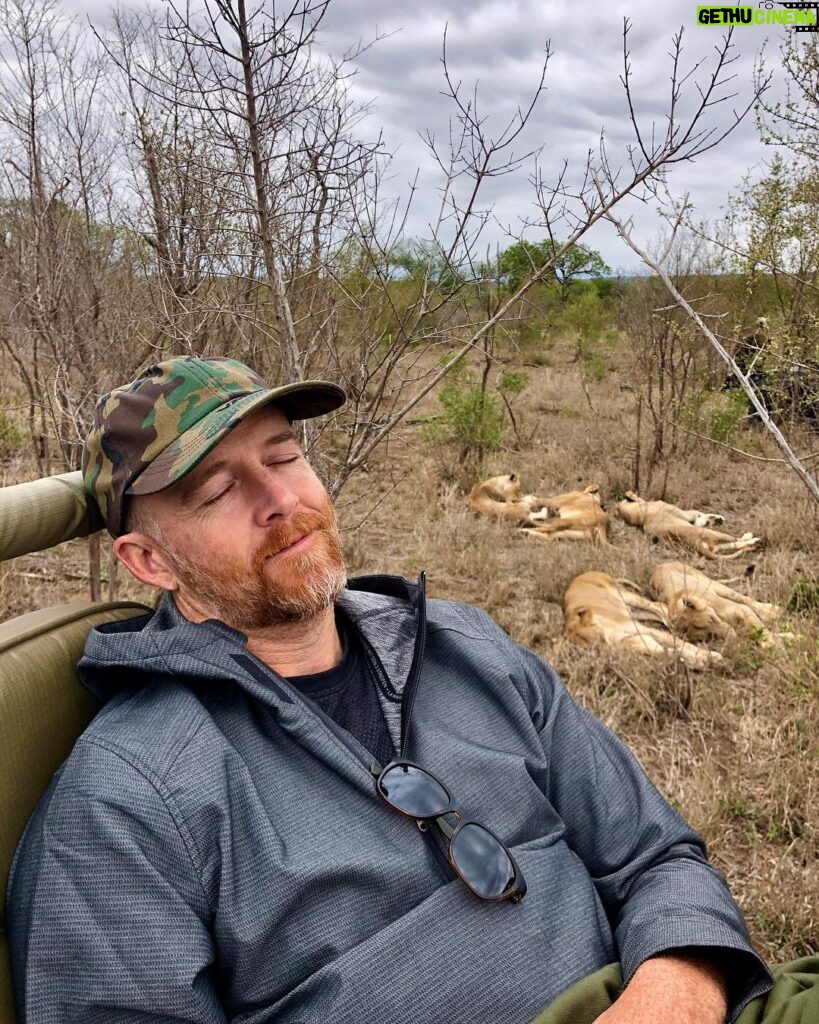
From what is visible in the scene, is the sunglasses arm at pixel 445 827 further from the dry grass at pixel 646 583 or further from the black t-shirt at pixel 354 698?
the dry grass at pixel 646 583

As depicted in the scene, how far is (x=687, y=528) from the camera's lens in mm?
6203

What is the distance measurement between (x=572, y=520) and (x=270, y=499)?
504cm

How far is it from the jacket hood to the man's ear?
0.15 feet

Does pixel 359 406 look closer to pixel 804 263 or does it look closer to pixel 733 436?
pixel 804 263

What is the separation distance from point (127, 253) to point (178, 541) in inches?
161

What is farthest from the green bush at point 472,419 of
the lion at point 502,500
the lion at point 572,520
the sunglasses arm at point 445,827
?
the sunglasses arm at point 445,827

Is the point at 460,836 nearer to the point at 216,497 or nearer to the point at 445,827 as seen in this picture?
the point at 445,827

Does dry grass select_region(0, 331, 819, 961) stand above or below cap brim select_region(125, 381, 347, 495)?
below

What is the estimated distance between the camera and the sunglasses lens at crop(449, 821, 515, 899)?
138 centimetres

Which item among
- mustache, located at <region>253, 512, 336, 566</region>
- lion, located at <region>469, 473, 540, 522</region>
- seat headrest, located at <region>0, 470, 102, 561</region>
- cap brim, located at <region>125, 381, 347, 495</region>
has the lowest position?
lion, located at <region>469, 473, 540, 522</region>

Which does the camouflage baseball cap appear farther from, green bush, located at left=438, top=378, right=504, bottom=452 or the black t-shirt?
green bush, located at left=438, top=378, right=504, bottom=452

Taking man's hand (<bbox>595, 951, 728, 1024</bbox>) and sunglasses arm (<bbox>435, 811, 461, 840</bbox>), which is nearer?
man's hand (<bbox>595, 951, 728, 1024</bbox>)

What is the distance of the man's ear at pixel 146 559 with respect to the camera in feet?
5.45

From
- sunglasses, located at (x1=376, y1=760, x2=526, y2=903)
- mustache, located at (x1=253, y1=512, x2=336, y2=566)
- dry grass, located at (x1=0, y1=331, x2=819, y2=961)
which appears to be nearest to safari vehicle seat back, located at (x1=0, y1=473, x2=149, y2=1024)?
mustache, located at (x1=253, y1=512, x2=336, y2=566)
